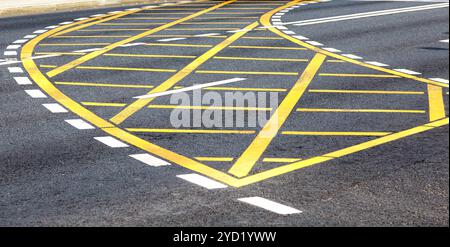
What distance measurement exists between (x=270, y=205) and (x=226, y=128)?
3.28 meters

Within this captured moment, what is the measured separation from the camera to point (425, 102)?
1324 centimetres

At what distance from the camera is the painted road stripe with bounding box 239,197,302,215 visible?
335 inches

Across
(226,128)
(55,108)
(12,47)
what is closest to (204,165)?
(226,128)

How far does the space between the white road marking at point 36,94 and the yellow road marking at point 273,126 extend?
11.3 ft

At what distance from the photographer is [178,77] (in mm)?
15250

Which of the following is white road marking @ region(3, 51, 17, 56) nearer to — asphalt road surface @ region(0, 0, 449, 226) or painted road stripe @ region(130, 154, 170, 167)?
asphalt road surface @ region(0, 0, 449, 226)

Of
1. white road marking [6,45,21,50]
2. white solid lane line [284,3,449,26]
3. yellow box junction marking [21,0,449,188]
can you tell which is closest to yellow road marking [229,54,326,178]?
yellow box junction marking [21,0,449,188]

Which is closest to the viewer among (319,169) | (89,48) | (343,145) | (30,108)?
(319,169)

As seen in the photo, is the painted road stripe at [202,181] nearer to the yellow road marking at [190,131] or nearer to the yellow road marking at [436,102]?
the yellow road marking at [190,131]

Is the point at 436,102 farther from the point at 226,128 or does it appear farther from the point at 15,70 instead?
the point at 15,70

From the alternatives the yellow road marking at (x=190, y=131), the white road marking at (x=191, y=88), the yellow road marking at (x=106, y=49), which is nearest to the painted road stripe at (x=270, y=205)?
the yellow road marking at (x=190, y=131)

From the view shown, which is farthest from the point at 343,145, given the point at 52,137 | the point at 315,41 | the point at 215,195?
the point at 315,41

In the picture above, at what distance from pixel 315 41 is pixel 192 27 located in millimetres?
3457
